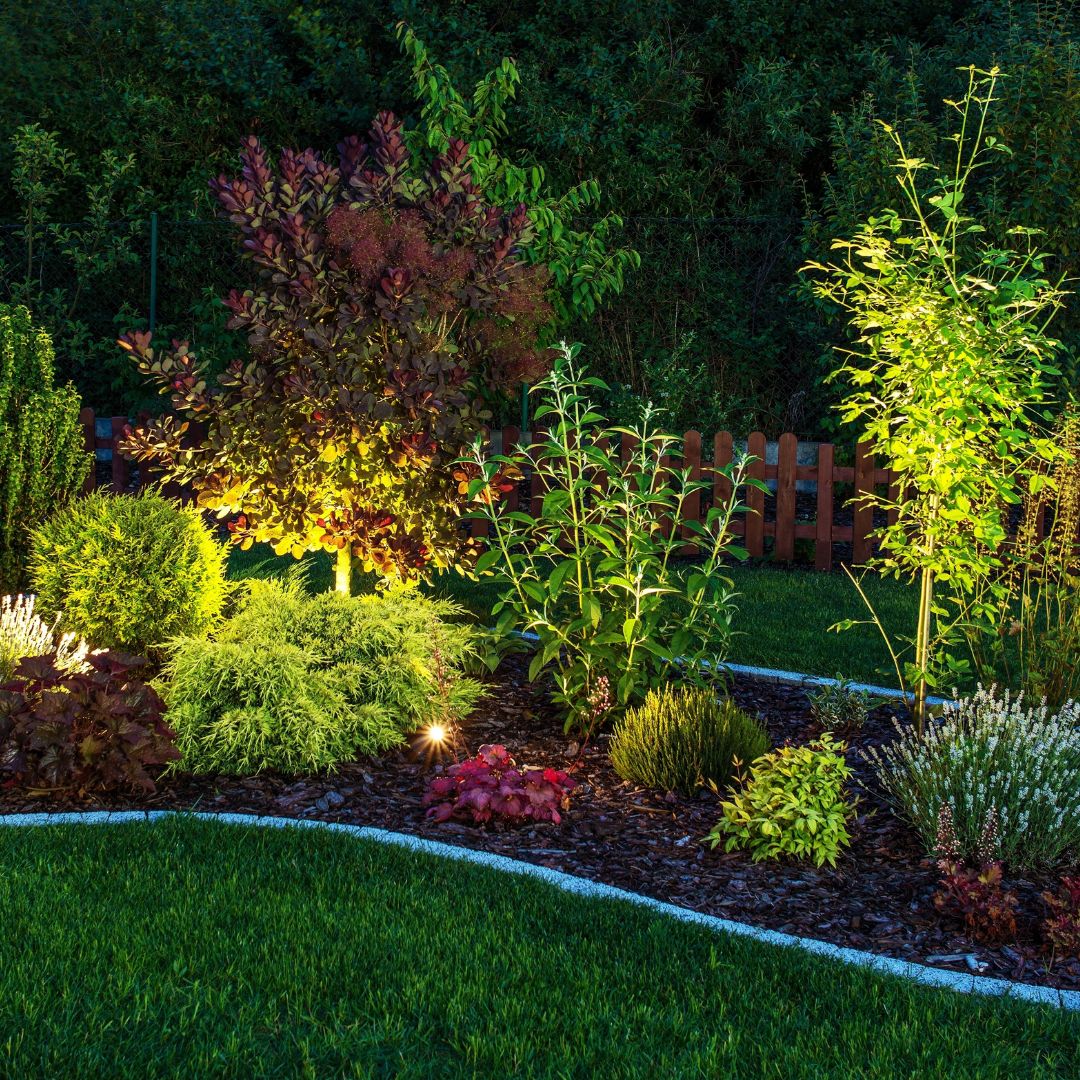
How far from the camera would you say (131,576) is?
6422 mm

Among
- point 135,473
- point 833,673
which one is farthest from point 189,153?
point 833,673

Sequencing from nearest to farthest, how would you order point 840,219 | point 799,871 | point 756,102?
point 799,871
point 840,219
point 756,102

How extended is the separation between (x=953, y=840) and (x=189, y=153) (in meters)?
12.3

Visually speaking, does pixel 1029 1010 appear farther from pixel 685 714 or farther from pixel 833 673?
pixel 833 673

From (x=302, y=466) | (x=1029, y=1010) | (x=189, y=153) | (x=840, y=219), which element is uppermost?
(x=189, y=153)

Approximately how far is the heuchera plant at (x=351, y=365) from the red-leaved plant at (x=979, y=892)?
2.93 m

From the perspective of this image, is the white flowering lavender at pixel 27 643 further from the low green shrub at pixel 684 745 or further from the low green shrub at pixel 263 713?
the low green shrub at pixel 684 745

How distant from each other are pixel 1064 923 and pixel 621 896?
1279mm

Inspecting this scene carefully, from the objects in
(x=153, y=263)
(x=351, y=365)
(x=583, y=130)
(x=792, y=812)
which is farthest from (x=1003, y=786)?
(x=153, y=263)

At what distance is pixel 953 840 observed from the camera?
4.38 metres

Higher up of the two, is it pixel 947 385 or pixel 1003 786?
pixel 947 385

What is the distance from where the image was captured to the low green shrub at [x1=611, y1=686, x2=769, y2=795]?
16.6 feet

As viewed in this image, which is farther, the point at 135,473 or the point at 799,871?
the point at 135,473

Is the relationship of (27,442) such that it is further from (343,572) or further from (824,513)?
(824,513)
